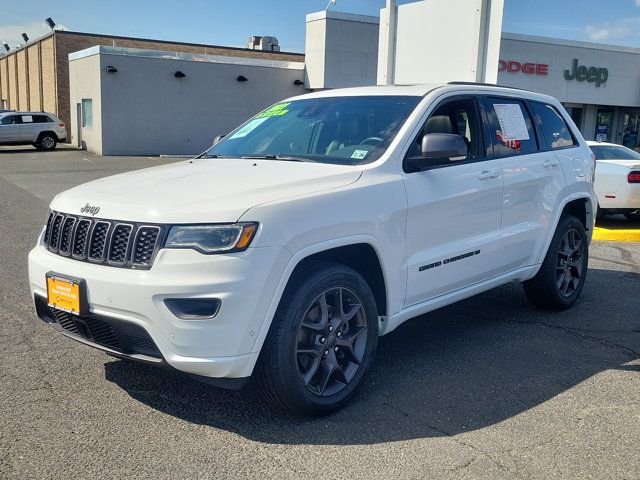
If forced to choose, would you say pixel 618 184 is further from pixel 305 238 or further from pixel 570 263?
pixel 305 238

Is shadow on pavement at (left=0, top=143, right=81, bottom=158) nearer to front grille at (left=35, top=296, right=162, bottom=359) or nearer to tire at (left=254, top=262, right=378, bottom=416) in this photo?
front grille at (left=35, top=296, right=162, bottom=359)

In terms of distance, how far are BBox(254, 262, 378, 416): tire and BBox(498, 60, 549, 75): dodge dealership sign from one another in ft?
86.3

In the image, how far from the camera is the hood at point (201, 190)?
3428mm

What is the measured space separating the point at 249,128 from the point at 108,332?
2.26 metres

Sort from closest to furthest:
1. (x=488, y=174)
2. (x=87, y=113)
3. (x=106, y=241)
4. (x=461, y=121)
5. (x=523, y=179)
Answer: (x=106, y=241), (x=488, y=174), (x=461, y=121), (x=523, y=179), (x=87, y=113)

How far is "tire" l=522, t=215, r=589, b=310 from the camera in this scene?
583cm

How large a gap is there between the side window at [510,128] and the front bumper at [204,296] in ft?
8.27

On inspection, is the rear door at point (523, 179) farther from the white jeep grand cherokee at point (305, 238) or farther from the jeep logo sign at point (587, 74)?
the jeep logo sign at point (587, 74)

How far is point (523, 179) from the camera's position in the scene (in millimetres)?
5285

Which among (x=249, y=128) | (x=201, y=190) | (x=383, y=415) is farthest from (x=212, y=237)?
(x=249, y=128)

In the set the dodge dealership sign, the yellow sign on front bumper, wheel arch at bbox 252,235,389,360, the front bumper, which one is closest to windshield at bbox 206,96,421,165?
wheel arch at bbox 252,235,389,360

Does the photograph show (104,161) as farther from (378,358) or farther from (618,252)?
(378,358)

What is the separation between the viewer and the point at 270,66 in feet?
99.9

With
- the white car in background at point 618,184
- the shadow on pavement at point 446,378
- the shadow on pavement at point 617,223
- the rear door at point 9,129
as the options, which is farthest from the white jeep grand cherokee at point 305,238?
the rear door at point 9,129
